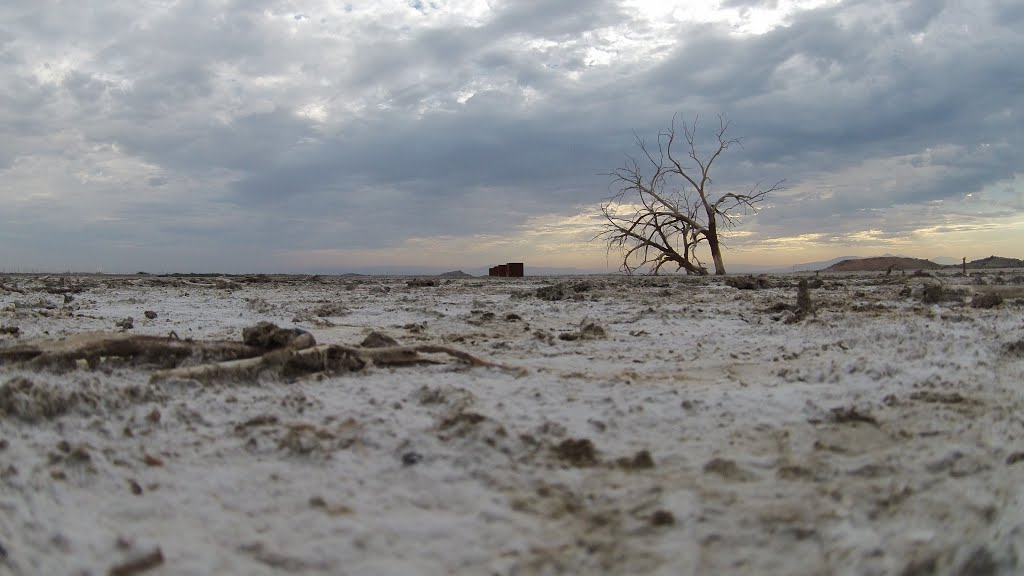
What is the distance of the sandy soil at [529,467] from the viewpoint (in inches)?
57.5

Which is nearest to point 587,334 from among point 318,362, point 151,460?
point 318,362

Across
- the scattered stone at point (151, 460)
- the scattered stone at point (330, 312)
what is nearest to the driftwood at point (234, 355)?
the scattered stone at point (151, 460)

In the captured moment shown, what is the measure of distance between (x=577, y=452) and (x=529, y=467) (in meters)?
→ 0.20

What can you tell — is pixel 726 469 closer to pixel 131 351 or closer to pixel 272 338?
pixel 272 338

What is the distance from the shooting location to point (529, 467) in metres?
2.00

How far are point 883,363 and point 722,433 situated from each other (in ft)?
4.65

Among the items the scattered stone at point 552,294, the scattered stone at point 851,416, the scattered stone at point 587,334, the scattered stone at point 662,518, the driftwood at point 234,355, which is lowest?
the scattered stone at point 662,518

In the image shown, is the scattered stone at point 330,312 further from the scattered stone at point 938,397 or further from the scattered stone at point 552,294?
the scattered stone at point 938,397

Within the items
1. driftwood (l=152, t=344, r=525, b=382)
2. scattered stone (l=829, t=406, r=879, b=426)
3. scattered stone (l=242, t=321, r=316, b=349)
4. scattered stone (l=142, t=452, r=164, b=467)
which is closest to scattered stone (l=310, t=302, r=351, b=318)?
scattered stone (l=242, t=321, r=316, b=349)

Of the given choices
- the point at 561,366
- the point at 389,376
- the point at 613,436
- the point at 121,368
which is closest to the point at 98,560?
the point at 613,436

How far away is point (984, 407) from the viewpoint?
2.44 m

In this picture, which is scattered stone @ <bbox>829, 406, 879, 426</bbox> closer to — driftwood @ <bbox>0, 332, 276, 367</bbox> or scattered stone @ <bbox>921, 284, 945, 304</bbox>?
driftwood @ <bbox>0, 332, 276, 367</bbox>

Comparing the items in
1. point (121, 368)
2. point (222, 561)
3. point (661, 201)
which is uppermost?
point (661, 201)

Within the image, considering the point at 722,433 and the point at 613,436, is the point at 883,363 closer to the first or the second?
the point at 722,433
